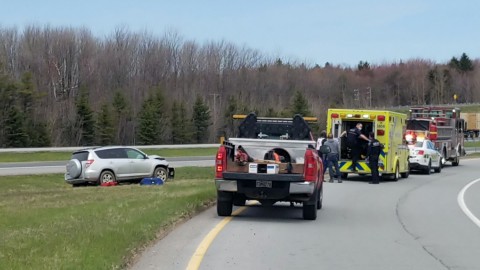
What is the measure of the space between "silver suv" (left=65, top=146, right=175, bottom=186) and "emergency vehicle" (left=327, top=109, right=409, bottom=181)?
7519mm

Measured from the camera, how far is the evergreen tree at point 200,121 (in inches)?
3063

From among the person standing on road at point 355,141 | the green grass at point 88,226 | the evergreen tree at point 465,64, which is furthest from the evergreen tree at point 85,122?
the evergreen tree at point 465,64

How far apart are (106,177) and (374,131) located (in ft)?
34.8

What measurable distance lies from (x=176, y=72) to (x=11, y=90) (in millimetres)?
34846

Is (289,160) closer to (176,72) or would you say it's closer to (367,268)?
(367,268)

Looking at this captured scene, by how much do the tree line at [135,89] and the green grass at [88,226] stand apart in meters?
47.2

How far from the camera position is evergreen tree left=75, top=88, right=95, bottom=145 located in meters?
67.7

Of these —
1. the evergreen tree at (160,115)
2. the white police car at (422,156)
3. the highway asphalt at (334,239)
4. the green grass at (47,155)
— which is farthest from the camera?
the evergreen tree at (160,115)

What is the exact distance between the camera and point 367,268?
330 inches

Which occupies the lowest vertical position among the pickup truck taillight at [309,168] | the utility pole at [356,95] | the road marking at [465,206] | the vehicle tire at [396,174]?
the road marking at [465,206]

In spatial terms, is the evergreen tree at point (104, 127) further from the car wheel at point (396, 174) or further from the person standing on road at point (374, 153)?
the person standing on road at point (374, 153)

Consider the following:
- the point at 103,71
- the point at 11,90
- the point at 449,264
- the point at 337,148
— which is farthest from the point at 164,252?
the point at 103,71

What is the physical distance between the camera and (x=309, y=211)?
13.2 metres

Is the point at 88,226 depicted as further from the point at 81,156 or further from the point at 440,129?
the point at 440,129
